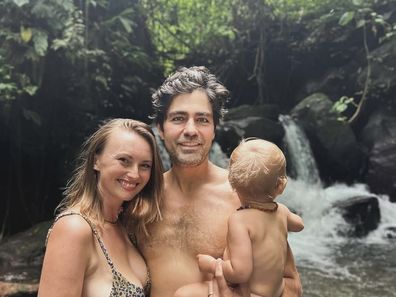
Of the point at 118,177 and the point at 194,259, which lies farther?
the point at 194,259

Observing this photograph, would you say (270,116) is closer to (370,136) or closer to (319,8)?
(370,136)

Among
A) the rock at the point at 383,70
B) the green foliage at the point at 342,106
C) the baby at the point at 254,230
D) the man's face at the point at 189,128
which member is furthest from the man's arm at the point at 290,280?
the rock at the point at 383,70

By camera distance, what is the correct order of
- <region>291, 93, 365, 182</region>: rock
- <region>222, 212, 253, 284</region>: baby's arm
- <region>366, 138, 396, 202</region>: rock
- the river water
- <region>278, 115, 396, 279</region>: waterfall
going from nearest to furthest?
<region>222, 212, 253, 284</region>: baby's arm → the river water → <region>278, 115, 396, 279</region>: waterfall → <region>366, 138, 396, 202</region>: rock → <region>291, 93, 365, 182</region>: rock

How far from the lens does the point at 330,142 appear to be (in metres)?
10.6

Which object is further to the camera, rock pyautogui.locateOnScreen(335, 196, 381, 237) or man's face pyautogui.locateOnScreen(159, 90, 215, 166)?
rock pyautogui.locateOnScreen(335, 196, 381, 237)

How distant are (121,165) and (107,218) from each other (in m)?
0.28

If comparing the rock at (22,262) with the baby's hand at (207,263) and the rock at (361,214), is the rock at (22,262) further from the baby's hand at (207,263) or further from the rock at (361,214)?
the rock at (361,214)

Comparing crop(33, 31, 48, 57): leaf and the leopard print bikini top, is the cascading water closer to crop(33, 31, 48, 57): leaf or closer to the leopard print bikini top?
the leopard print bikini top

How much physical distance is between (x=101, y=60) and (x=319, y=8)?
636 cm

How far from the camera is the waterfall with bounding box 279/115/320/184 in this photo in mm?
10312

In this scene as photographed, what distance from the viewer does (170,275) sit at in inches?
90.7

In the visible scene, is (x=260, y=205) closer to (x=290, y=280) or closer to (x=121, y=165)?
(x=290, y=280)

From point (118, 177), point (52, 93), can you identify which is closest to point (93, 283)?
point (118, 177)

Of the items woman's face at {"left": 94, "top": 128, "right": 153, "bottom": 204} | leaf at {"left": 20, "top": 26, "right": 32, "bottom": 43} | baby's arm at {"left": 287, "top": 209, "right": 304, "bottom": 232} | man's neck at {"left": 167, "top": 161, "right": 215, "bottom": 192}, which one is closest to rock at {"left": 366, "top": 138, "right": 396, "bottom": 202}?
leaf at {"left": 20, "top": 26, "right": 32, "bottom": 43}
